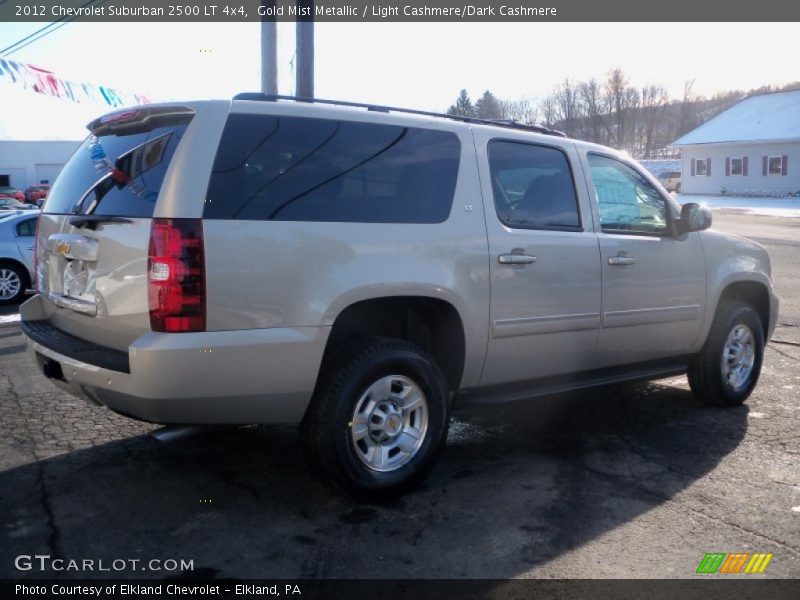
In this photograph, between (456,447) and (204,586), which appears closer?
(204,586)

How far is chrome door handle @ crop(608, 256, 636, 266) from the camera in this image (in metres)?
5.33

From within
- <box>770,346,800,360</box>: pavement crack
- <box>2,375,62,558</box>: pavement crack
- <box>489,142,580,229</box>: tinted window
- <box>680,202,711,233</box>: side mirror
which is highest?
<box>489,142,580,229</box>: tinted window

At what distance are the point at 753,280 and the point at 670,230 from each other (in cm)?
104

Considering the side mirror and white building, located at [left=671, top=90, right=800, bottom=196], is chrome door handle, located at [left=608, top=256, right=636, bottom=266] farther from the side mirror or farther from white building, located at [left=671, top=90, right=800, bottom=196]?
white building, located at [left=671, top=90, right=800, bottom=196]

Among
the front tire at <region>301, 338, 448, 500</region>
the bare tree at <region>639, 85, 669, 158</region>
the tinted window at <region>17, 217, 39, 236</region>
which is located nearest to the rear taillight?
the front tire at <region>301, 338, 448, 500</region>

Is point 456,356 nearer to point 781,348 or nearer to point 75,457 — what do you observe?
point 75,457

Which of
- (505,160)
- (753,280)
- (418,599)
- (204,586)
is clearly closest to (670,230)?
(753,280)

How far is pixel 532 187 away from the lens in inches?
203

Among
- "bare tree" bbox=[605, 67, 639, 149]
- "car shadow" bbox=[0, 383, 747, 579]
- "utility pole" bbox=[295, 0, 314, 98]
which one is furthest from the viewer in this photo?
"bare tree" bbox=[605, 67, 639, 149]

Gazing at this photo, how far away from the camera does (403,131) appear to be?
181 inches

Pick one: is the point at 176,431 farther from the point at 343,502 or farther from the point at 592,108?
the point at 592,108

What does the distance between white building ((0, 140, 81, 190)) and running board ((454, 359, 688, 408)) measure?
5710 centimetres

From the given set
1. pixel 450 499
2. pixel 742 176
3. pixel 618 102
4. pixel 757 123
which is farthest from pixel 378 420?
pixel 618 102

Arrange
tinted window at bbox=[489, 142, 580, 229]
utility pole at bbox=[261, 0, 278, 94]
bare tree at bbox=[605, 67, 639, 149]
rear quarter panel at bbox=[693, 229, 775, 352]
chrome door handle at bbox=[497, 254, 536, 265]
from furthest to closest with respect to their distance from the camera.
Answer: bare tree at bbox=[605, 67, 639, 149] < utility pole at bbox=[261, 0, 278, 94] < rear quarter panel at bbox=[693, 229, 775, 352] < tinted window at bbox=[489, 142, 580, 229] < chrome door handle at bbox=[497, 254, 536, 265]
